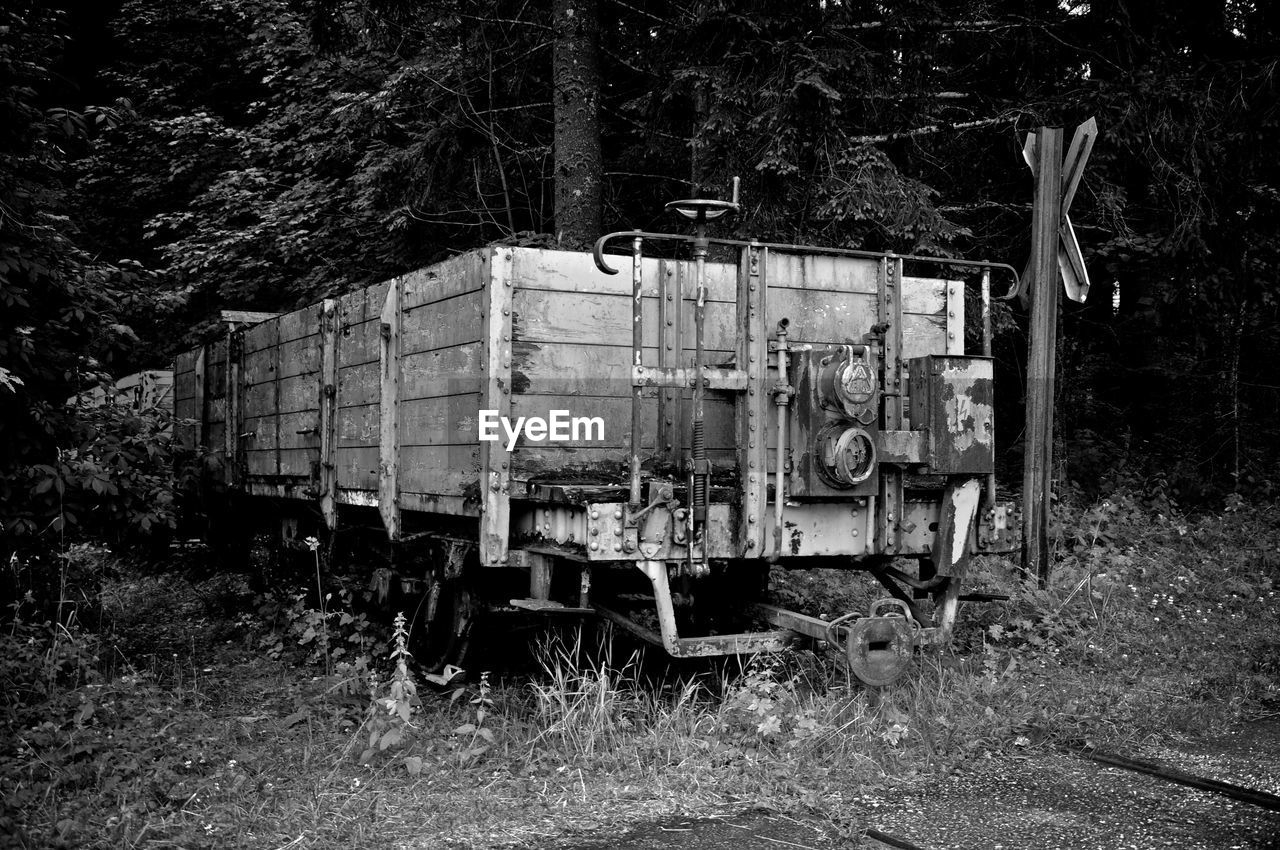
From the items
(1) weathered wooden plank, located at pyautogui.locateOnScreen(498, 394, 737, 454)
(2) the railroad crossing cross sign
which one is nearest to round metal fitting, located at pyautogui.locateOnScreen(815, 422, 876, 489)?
(1) weathered wooden plank, located at pyautogui.locateOnScreen(498, 394, 737, 454)

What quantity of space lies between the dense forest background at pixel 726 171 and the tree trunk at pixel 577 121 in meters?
0.02

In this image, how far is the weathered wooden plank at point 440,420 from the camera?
595cm

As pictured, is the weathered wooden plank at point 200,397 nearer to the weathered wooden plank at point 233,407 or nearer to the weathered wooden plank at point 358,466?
the weathered wooden plank at point 233,407

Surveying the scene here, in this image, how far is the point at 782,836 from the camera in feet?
13.7

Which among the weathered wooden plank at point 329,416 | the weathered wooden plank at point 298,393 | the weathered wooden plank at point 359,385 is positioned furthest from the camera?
the weathered wooden plank at point 298,393

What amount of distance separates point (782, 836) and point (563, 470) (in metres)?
2.42

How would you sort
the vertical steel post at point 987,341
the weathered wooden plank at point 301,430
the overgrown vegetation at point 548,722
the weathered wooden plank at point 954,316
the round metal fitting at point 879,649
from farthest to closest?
the weathered wooden plank at point 301,430 < the weathered wooden plank at point 954,316 < the vertical steel post at point 987,341 < the round metal fitting at point 879,649 < the overgrown vegetation at point 548,722

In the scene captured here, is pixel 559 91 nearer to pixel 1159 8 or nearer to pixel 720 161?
pixel 720 161

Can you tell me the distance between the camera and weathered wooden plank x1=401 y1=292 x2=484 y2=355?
593 cm

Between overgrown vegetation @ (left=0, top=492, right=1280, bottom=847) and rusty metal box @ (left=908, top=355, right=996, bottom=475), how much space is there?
111 centimetres

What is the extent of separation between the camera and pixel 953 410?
5887 millimetres

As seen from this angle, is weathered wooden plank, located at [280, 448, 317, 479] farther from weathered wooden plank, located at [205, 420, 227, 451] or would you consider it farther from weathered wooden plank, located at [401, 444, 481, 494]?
weathered wooden plank, located at [205, 420, 227, 451]

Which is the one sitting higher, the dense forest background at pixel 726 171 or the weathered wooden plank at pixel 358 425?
the dense forest background at pixel 726 171

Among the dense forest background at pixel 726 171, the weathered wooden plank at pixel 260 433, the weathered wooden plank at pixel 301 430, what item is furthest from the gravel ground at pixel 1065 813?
the weathered wooden plank at pixel 260 433
